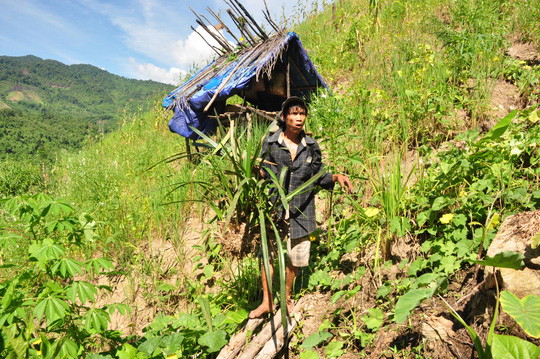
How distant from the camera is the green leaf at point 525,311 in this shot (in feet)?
4.07

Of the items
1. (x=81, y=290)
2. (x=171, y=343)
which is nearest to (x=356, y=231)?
(x=171, y=343)

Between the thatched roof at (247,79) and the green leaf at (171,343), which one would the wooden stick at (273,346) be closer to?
the green leaf at (171,343)

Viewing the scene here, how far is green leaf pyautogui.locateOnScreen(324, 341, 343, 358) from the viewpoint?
84.8 inches

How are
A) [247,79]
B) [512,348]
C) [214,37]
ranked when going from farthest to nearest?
[214,37] < [247,79] < [512,348]

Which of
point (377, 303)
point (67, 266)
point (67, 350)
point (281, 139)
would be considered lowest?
point (377, 303)

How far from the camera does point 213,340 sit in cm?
217

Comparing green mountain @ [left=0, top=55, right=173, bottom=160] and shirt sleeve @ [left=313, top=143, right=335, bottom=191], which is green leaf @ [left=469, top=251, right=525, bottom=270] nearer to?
shirt sleeve @ [left=313, top=143, right=335, bottom=191]

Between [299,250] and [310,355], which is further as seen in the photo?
[299,250]

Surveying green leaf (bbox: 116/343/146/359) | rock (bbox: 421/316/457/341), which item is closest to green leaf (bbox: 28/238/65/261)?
green leaf (bbox: 116/343/146/359)

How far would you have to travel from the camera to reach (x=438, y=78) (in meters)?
4.09

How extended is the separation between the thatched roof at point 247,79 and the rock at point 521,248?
3.95 metres

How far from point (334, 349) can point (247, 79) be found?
4.16 metres

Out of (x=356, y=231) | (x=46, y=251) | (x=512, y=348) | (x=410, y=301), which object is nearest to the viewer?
(x=512, y=348)

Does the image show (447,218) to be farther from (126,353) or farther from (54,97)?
(54,97)
